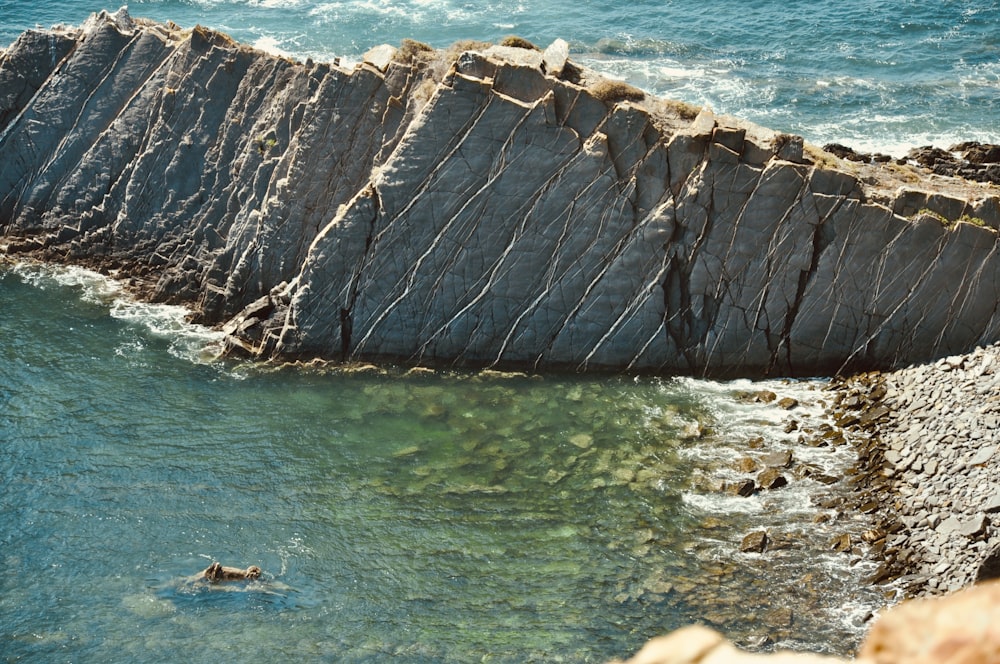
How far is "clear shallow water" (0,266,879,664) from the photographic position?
27859 millimetres

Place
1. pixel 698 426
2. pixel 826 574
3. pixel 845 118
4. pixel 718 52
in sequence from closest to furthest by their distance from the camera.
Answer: pixel 826 574 → pixel 698 426 → pixel 845 118 → pixel 718 52

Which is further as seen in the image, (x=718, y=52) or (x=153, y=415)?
(x=718, y=52)

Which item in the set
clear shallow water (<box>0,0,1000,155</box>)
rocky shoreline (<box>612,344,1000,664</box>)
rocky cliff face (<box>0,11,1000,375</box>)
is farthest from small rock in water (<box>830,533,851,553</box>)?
clear shallow water (<box>0,0,1000,155</box>)

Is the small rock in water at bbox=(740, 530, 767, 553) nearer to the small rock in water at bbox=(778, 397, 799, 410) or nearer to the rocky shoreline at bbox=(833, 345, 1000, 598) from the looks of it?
the rocky shoreline at bbox=(833, 345, 1000, 598)

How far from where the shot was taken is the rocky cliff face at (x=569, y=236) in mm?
36875

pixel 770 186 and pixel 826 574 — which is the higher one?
pixel 770 186

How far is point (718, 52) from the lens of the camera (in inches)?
2566

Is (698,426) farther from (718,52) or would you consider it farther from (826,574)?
(718,52)

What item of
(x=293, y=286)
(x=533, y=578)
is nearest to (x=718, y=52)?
(x=293, y=286)

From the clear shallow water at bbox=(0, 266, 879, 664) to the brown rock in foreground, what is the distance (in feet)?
63.1

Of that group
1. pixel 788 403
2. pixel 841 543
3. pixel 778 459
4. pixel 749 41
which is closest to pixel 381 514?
pixel 778 459

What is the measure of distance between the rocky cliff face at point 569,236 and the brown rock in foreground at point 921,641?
3036 cm

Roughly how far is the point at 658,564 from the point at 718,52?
44.3 meters

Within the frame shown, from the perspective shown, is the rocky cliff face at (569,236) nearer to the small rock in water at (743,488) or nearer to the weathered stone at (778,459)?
the weathered stone at (778,459)
